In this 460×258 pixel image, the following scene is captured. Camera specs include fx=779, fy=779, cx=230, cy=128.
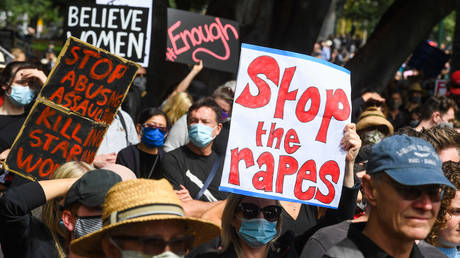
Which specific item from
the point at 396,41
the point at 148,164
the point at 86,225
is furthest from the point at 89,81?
the point at 396,41

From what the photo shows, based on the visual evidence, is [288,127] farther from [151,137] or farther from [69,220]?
[151,137]

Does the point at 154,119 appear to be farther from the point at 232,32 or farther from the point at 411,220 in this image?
the point at 411,220

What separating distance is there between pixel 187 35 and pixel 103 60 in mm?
4350

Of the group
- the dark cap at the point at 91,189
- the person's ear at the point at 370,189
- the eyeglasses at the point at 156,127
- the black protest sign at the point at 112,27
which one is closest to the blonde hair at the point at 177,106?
the black protest sign at the point at 112,27

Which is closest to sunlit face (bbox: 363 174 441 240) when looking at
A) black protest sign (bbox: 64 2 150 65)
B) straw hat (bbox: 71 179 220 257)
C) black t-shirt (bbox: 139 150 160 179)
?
Answer: straw hat (bbox: 71 179 220 257)

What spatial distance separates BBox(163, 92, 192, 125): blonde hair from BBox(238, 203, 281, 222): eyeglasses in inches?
165

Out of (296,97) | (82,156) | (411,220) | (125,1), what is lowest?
(82,156)

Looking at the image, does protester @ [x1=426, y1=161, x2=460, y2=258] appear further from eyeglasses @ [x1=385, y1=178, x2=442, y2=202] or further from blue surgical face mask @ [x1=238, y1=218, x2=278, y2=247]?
eyeglasses @ [x1=385, y1=178, x2=442, y2=202]

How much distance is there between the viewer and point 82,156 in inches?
221

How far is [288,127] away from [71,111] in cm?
181

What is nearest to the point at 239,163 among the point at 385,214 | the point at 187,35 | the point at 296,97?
the point at 296,97

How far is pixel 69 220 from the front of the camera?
11.4 ft

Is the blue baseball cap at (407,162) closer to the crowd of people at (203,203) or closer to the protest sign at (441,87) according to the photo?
the crowd of people at (203,203)

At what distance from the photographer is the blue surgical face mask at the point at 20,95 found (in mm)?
6062
